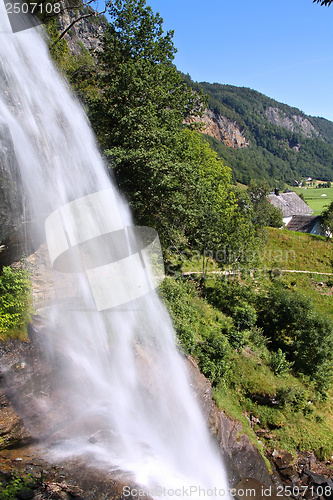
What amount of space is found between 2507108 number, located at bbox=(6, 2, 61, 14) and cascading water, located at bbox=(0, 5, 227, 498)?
92cm

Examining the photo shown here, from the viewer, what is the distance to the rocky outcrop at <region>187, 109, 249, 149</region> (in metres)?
164

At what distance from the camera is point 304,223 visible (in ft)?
165

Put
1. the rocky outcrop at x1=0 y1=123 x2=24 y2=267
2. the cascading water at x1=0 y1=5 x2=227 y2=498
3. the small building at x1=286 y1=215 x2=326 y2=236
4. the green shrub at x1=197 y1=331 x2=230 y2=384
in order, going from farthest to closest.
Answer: the small building at x1=286 y1=215 x2=326 y2=236, the green shrub at x1=197 y1=331 x2=230 y2=384, the rocky outcrop at x1=0 y1=123 x2=24 y2=267, the cascading water at x1=0 y1=5 x2=227 y2=498

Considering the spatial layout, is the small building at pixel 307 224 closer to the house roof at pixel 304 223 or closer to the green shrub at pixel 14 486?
the house roof at pixel 304 223

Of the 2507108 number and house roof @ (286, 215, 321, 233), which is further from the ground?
the 2507108 number

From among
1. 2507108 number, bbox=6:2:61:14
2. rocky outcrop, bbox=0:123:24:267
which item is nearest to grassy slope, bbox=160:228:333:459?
rocky outcrop, bbox=0:123:24:267

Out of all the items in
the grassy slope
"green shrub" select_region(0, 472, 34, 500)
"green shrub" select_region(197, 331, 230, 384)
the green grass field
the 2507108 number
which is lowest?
the green grass field

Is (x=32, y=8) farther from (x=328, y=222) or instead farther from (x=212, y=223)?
(x=328, y=222)

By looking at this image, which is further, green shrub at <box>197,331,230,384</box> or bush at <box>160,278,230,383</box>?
green shrub at <box>197,331,230,384</box>

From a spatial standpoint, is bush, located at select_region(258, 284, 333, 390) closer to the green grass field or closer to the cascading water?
the cascading water

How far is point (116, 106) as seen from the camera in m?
14.8

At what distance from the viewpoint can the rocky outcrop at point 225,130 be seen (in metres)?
164

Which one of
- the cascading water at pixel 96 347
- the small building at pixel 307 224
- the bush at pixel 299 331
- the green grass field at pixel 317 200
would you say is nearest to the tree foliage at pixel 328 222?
the small building at pixel 307 224

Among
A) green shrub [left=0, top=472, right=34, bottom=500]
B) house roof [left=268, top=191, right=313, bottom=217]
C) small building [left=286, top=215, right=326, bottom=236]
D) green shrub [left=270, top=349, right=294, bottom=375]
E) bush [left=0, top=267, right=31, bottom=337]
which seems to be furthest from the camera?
house roof [left=268, top=191, right=313, bottom=217]
